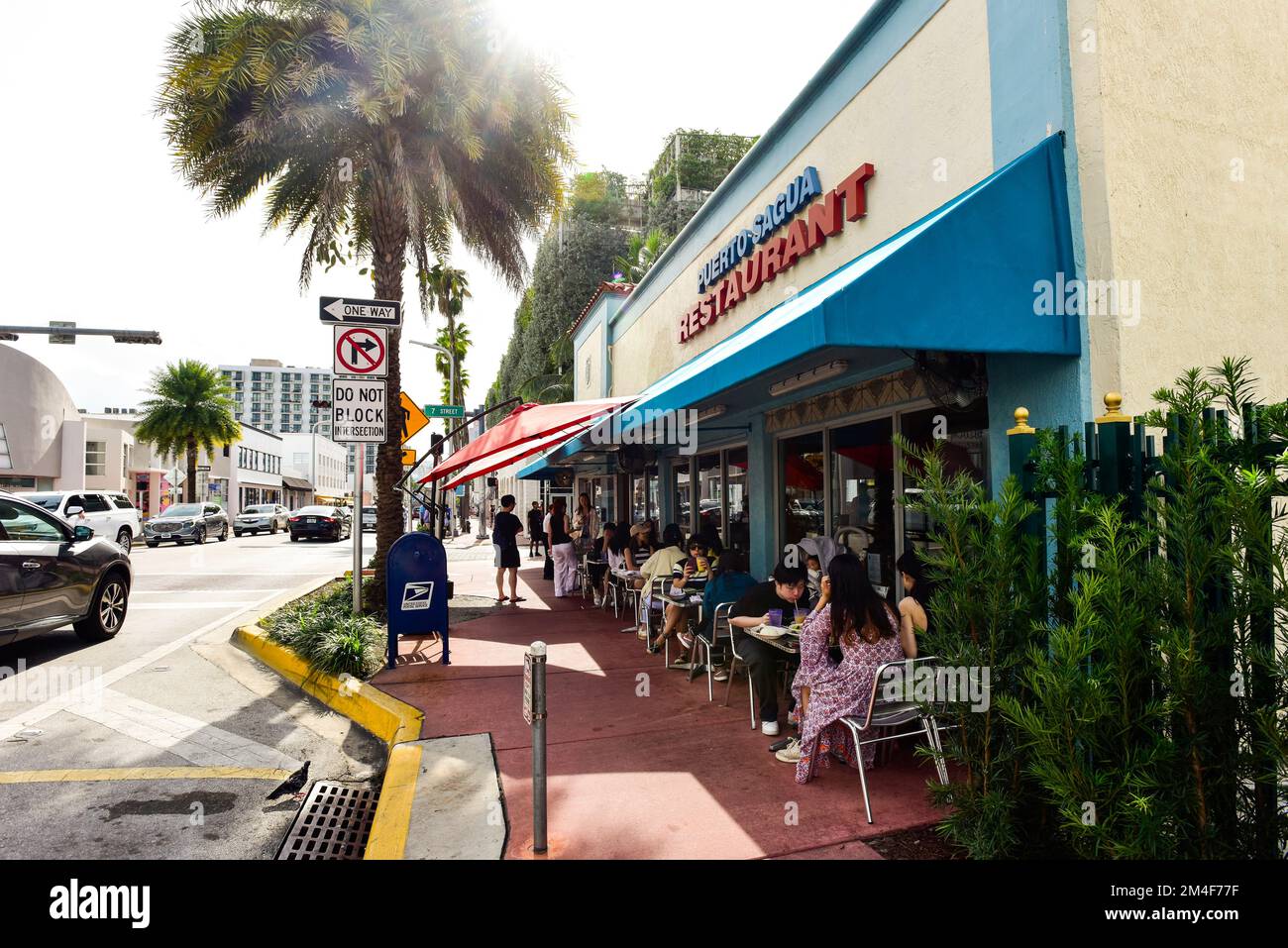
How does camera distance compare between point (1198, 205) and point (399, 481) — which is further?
point (399, 481)

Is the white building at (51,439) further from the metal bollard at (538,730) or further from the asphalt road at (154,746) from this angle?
the metal bollard at (538,730)

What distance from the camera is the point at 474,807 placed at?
3.90 meters

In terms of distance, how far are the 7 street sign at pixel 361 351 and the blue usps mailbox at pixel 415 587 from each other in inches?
67.2

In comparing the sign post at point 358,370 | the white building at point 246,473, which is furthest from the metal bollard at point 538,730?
the white building at point 246,473

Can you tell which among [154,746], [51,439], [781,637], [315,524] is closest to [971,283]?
[781,637]

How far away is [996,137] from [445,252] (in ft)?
32.7

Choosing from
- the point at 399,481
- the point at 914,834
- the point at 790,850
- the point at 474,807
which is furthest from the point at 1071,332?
the point at 399,481

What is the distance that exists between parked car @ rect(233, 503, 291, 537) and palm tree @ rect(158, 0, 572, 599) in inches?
1020

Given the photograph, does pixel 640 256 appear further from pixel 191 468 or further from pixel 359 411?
pixel 191 468

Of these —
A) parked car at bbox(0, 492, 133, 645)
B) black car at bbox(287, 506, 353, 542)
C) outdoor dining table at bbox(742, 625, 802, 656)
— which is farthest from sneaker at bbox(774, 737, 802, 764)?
black car at bbox(287, 506, 353, 542)

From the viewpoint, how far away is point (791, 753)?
183 inches

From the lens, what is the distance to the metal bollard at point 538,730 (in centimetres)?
333

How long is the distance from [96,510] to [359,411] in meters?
18.1
